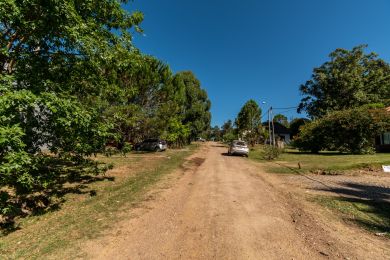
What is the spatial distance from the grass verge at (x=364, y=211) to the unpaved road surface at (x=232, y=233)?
1.58 feet

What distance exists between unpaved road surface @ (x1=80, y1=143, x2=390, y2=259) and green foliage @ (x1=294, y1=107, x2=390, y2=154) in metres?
22.2

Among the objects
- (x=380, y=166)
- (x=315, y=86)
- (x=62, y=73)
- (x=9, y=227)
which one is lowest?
(x=9, y=227)

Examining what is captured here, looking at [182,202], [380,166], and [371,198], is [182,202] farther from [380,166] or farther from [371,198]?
[380,166]

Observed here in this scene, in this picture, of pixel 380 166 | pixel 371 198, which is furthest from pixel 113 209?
pixel 380 166

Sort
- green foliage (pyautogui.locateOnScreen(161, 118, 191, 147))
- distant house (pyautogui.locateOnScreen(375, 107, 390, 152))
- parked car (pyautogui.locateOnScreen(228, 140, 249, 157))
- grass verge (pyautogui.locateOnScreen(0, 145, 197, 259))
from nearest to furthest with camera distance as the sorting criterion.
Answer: grass verge (pyautogui.locateOnScreen(0, 145, 197, 259)), parked car (pyautogui.locateOnScreen(228, 140, 249, 157)), distant house (pyautogui.locateOnScreen(375, 107, 390, 152)), green foliage (pyautogui.locateOnScreen(161, 118, 191, 147))

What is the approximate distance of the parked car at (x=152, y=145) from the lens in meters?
29.9

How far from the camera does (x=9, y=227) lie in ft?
Answer: 18.8

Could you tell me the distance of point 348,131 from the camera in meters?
25.9

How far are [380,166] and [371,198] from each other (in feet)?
A: 26.8

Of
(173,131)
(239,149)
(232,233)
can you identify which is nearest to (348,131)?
(239,149)

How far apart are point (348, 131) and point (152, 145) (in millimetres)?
23086

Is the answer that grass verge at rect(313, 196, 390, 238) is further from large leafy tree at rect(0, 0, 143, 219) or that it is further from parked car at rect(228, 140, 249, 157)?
parked car at rect(228, 140, 249, 157)

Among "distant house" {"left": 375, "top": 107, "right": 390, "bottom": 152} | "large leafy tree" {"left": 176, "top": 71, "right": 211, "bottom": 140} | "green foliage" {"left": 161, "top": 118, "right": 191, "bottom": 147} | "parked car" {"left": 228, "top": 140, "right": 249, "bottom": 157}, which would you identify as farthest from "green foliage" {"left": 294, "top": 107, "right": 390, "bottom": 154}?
"large leafy tree" {"left": 176, "top": 71, "right": 211, "bottom": 140}

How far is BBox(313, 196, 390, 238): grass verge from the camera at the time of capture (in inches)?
217
